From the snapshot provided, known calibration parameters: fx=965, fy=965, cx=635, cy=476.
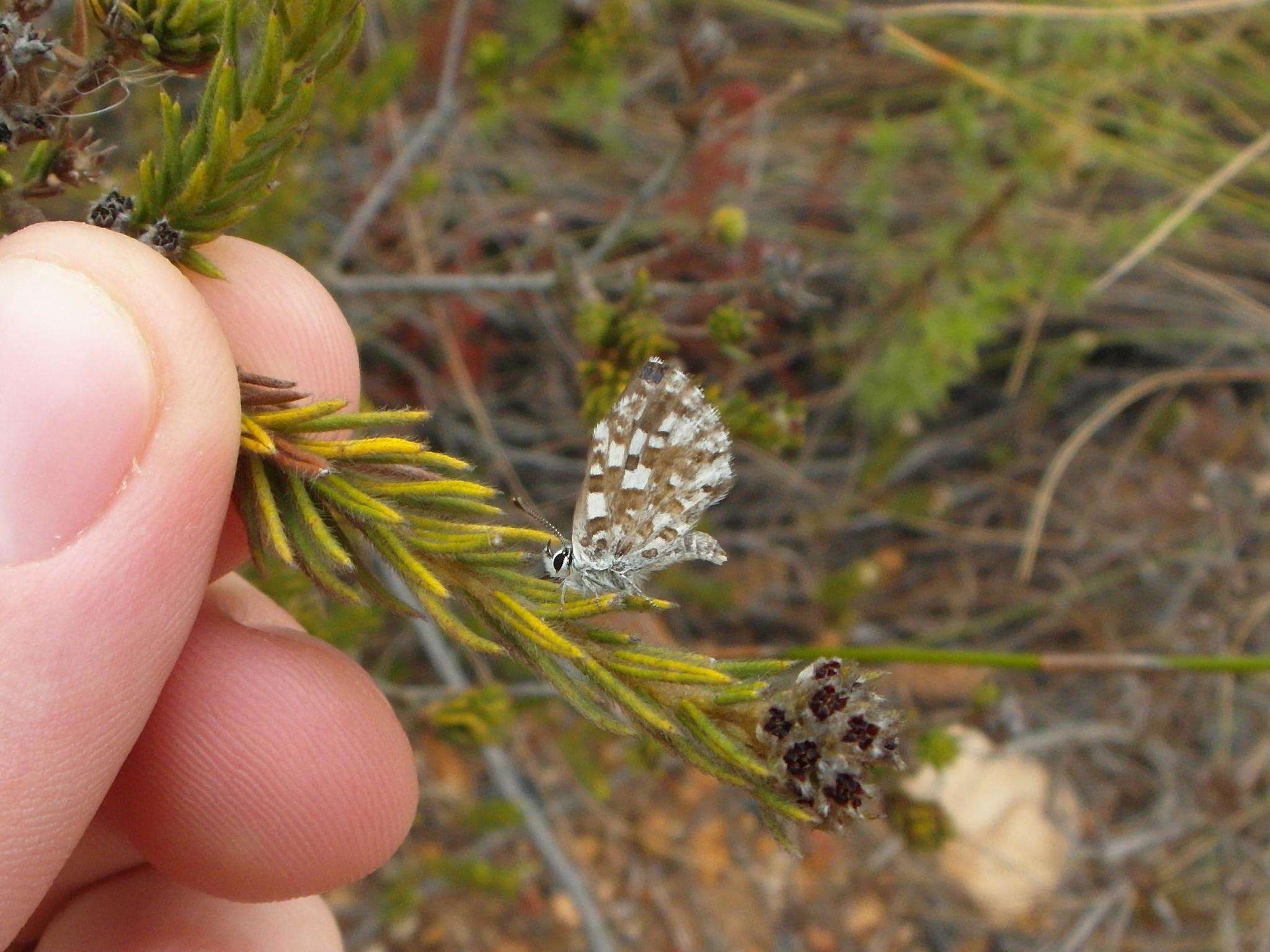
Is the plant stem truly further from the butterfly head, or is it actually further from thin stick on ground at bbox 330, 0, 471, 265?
thin stick on ground at bbox 330, 0, 471, 265

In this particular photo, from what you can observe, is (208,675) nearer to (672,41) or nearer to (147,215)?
(147,215)

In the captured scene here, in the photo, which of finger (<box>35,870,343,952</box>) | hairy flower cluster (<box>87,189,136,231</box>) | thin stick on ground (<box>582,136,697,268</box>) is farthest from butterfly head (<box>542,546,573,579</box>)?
finger (<box>35,870,343,952</box>)

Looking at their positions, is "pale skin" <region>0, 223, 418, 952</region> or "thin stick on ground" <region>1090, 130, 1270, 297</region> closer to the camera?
"pale skin" <region>0, 223, 418, 952</region>

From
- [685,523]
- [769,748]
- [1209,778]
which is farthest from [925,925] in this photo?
[769,748]

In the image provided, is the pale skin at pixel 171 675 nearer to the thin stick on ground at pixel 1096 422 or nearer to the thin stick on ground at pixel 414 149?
the thin stick on ground at pixel 414 149

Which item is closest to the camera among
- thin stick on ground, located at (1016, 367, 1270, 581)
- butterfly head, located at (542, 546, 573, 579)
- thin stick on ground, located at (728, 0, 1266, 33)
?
butterfly head, located at (542, 546, 573, 579)

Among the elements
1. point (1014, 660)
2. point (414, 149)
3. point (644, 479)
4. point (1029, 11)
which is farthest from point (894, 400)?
point (644, 479)

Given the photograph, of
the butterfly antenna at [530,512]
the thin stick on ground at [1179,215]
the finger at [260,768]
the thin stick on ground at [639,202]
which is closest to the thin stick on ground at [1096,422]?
the thin stick on ground at [1179,215]

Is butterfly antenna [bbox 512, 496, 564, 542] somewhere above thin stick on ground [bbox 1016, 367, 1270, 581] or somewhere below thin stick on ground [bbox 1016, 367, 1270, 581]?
above
